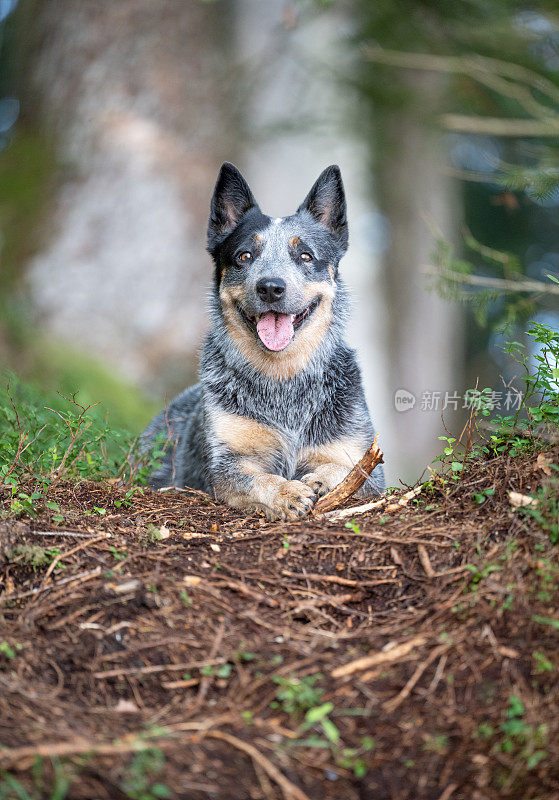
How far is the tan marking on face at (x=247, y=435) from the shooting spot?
5285mm

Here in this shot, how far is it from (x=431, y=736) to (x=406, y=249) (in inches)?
429

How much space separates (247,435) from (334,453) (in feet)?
1.92

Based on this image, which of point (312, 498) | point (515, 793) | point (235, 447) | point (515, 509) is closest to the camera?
point (515, 793)

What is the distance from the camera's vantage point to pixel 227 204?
5707mm

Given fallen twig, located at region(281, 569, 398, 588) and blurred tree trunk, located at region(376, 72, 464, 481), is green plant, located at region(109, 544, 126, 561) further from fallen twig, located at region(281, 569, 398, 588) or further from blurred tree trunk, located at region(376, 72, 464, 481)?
blurred tree trunk, located at region(376, 72, 464, 481)

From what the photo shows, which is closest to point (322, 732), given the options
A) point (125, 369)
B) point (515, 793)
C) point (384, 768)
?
point (384, 768)

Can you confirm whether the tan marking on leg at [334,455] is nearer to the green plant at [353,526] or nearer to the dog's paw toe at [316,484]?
the dog's paw toe at [316,484]

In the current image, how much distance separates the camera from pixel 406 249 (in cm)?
1277

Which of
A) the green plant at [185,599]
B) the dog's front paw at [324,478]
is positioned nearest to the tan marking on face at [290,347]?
the dog's front paw at [324,478]

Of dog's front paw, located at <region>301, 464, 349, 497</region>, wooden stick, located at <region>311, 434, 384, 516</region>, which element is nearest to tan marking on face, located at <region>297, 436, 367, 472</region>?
dog's front paw, located at <region>301, 464, 349, 497</region>

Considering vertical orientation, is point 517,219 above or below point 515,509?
above

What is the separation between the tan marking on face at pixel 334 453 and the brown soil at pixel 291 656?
1.25 metres

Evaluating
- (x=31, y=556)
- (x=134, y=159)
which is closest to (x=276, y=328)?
(x=31, y=556)

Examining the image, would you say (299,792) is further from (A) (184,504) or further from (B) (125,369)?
(B) (125,369)
